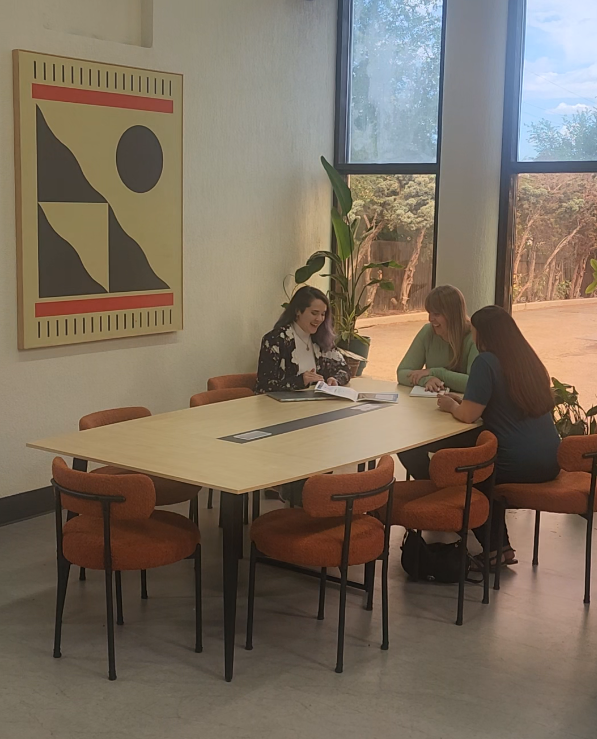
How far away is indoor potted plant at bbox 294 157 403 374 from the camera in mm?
7246

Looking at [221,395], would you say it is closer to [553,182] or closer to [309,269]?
[309,269]

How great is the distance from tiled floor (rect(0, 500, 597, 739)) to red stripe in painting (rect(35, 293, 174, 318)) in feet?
4.87

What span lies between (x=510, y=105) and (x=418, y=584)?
3699 mm

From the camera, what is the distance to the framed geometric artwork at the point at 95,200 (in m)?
5.37

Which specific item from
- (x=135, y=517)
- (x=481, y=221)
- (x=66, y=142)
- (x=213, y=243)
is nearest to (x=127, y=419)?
(x=135, y=517)

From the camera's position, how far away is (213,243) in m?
6.68

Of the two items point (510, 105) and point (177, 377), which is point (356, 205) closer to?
point (510, 105)

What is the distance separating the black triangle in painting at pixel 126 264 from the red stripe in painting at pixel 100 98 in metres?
0.64

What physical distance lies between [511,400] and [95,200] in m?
2.78

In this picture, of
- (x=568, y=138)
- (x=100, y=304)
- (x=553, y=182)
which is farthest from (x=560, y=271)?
(x=100, y=304)

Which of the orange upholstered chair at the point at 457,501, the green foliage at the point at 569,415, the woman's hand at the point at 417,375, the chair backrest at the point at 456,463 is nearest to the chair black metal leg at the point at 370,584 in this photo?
the orange upholstered chair at the point at 457,501

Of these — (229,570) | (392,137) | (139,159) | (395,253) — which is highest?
(392,137)

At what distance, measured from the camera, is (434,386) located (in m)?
5.35

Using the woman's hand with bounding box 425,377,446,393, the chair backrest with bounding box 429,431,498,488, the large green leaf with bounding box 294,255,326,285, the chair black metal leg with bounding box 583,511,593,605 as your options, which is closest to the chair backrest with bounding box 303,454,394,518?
the chair backrest with bounding box 429,431,498,488
